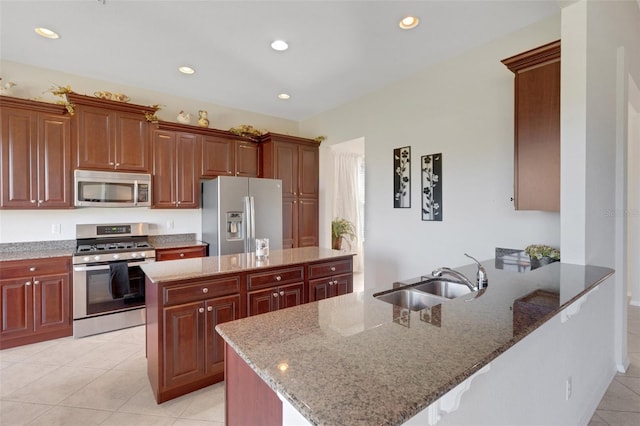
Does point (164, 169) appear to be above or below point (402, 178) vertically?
above

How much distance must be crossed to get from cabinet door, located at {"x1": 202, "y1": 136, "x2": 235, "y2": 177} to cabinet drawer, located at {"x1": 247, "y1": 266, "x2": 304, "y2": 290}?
2412mm

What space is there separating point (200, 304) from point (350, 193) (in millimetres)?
4854

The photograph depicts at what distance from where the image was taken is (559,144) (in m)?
2.12

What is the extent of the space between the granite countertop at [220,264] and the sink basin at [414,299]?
1118 millimetres

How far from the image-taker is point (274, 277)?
8.05 ft

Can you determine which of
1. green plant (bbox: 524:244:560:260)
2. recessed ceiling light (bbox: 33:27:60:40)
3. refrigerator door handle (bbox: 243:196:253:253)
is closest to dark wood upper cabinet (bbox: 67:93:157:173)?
recessed ceiling light (bbox: 33:27:60:40)

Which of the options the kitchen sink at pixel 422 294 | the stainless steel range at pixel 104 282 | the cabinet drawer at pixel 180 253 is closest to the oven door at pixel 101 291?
the stainless steel range at pixel 104 282

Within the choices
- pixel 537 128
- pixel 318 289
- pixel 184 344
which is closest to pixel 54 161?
pixel 184 344

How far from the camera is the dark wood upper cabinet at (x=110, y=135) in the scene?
3.35 m

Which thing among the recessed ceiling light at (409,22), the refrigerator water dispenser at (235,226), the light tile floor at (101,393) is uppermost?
the recessed ceiling light at (409,22)

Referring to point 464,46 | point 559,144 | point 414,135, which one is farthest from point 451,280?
point 464,46

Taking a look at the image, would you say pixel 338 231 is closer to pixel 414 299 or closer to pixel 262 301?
pixel 262 301

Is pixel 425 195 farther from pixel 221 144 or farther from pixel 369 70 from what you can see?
pixel 221 144

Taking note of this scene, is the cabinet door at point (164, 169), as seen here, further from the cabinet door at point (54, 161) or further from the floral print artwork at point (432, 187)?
the floral print artwork at point (432, 187)
